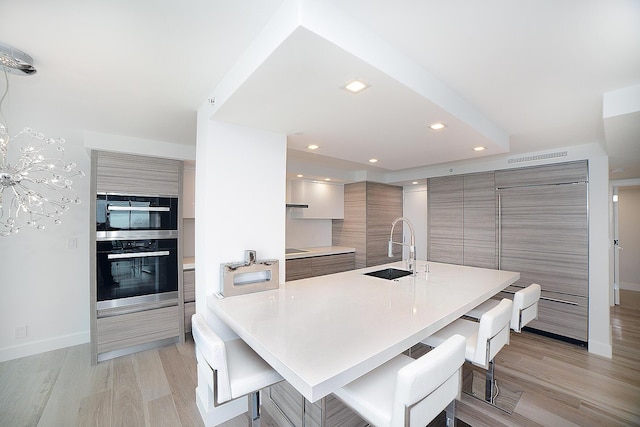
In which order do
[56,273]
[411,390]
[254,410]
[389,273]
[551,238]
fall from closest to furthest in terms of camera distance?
[411,390], [254,410], [389,273], [56,273], [551,238]

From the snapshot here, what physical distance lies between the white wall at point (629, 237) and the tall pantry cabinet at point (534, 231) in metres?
3.61

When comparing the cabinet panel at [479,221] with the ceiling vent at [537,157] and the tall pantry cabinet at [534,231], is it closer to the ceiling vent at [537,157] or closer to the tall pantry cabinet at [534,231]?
the tall pantry cabinet at [534,231]

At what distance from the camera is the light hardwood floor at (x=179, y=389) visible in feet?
6.33

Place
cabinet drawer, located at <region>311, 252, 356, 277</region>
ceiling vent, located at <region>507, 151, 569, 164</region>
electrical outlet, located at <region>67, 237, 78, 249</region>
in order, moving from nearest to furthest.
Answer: electrical outlet, located at <region>67, 237, 78, 249</region> < ceiling vent, located at <region>507, 151, 569, 164</region> < cabinet drawer, located at <region>311, 252, 356, 277</region>

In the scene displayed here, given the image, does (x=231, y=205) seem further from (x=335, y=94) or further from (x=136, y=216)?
(x=136, y=216)

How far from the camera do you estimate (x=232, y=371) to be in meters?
1.32

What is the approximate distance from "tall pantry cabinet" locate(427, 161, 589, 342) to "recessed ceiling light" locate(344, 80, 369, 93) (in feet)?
10.3

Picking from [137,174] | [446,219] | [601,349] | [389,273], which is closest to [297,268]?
[389,273]

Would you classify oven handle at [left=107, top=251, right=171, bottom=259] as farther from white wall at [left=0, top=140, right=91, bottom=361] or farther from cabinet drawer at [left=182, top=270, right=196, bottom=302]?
white wall at [left=0, top=140, right=91, bottom=361]

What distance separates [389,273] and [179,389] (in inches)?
83.6

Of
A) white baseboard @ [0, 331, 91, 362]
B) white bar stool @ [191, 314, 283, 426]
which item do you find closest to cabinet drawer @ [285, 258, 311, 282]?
white bar stool @ [191, 314, 283, 426]

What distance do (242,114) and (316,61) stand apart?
79 centimetres

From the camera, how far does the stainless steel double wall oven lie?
2.73 metres

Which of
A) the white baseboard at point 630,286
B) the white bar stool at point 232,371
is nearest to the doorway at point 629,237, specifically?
the white baseboard at point 630,286
